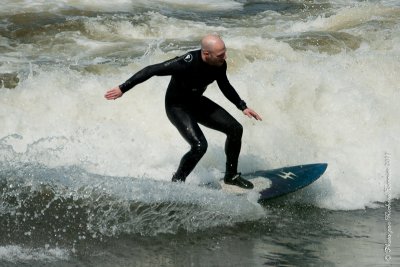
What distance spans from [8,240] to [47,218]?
715mm

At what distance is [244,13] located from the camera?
66.8ft

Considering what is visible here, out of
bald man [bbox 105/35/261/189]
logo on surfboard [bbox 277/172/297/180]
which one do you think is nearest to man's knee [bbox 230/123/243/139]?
bald man [bbox 105/35/261/189]

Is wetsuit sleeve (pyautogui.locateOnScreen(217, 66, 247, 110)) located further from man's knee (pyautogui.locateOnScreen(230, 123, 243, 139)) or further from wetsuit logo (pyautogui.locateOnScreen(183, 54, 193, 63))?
wetsuit logo (pyautogui.locateOnScreen(183, 54, 193, 63))

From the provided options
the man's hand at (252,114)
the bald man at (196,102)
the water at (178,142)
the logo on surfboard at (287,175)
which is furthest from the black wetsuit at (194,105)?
the logo on surfboard at (287,175)

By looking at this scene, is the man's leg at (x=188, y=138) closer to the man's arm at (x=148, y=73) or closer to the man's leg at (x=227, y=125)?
the man's leg at (x=227, y=125)

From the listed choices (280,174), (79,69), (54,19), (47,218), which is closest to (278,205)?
(280,174)

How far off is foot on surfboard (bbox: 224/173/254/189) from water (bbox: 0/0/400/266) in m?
0.29

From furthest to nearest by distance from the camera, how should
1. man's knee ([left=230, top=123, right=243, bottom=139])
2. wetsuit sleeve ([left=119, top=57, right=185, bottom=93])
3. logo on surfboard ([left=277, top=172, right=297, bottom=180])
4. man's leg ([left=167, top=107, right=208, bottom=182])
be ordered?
logo on surfboard ([left=277, top=172, right=297, bottom=180]), man's knee ([left=230, top=123, right=243, bottom=139]), man's leg ([left=167, top=107, right=208, bottom=182]), wetsuit sleeve ([left=119, top=57, right=185, bottom=93])

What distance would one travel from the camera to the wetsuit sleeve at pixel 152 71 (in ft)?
25.5

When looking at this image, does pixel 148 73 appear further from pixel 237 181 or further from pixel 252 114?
pixel 237 181

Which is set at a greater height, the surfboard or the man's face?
the man's face

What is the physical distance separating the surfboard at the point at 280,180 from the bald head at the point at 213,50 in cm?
147

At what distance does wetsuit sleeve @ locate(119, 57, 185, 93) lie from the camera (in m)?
7.79

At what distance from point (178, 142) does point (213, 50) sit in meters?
3.19
